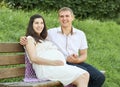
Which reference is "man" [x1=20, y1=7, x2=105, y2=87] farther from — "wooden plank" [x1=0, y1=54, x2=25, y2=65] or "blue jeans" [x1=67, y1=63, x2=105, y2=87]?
"wooden plank" [x1=0, y1=54, x2=25, y2=65]

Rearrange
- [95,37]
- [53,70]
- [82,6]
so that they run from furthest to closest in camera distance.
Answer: [82,6] → [95,37] → [53,70]

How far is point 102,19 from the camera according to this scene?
46.5 ft

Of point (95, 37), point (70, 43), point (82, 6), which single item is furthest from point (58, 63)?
point (82, 6)

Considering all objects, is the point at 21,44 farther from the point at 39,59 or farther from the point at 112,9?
the point at 112,9

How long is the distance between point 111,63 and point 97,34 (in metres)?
1.65

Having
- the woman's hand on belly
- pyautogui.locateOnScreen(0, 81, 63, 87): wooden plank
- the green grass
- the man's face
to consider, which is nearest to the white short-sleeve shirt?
the man's face

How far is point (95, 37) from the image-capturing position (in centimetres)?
1105

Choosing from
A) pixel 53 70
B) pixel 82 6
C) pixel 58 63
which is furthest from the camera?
pixel 82 6

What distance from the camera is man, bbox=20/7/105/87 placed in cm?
705

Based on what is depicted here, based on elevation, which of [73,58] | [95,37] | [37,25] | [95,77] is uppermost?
[37,25]

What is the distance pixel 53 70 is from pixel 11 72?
60 centimetres

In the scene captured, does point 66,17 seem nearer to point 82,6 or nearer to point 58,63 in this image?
point 58,63

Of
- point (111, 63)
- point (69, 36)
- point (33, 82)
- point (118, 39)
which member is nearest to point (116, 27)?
point (118, 39)

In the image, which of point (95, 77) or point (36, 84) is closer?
point (36, 84)
